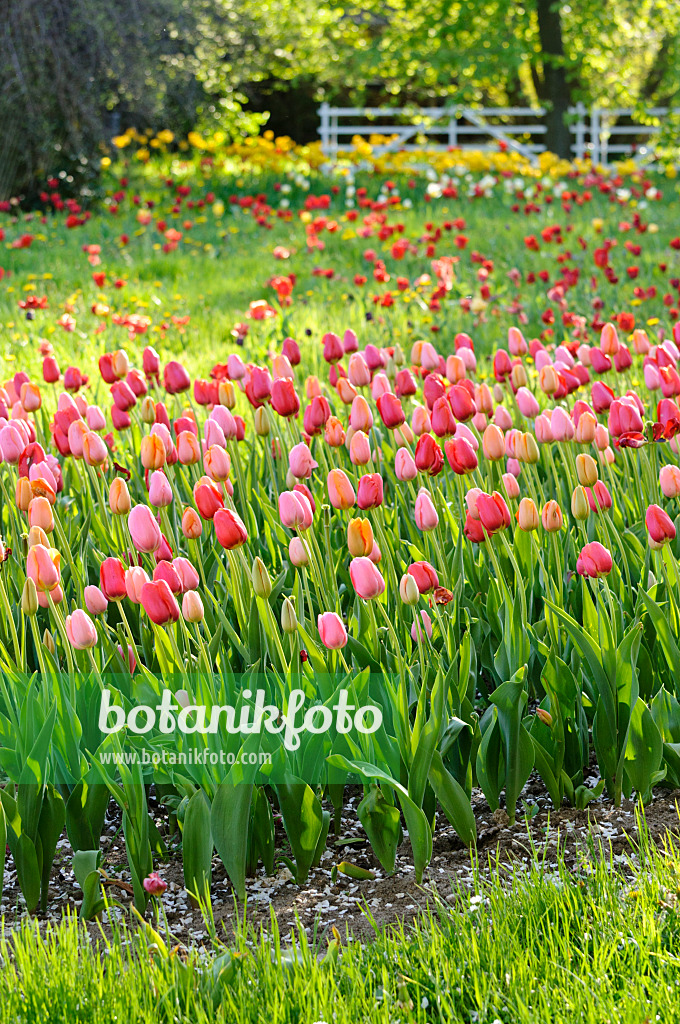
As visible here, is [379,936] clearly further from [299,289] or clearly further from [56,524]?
[299,289]

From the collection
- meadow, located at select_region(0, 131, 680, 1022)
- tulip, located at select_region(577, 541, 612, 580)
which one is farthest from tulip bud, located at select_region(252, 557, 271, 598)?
tulip, located at select_region(577, 541, 612, 580)

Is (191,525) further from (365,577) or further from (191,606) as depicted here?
(365,577)

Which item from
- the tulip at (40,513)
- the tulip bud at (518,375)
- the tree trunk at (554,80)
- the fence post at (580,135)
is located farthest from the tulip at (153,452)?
the fence post at (580,135)

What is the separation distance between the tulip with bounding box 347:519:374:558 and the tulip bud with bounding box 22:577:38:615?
66 centimetres

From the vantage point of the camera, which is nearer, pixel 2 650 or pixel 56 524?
pixel 2 650

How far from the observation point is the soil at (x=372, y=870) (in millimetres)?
1959

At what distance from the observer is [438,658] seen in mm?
2088

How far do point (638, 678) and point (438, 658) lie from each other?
21.0 inches

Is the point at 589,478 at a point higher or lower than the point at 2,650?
higher

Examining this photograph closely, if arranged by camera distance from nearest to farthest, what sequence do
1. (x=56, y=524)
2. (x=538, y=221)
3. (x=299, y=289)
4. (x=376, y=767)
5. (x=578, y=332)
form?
(x=376, y=767) → (x=56, y=524) → (x=578, y=332) → (x=299, y=289) → (x=538, y=221)

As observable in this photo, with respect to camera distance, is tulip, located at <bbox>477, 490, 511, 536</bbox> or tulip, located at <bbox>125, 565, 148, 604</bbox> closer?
tulip, located at <bbox>125, 565, 148, 604</bbox>

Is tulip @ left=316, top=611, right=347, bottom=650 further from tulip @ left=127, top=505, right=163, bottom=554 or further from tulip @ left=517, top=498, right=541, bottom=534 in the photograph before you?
tulip @ left=517, top=498, right=541, bottom=534

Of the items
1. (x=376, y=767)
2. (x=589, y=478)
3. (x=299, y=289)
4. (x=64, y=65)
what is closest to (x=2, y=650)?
(x=376, y=767)

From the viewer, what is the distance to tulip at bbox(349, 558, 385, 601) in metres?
2.06
